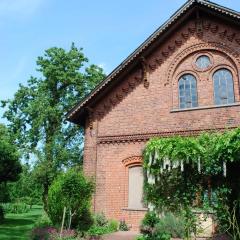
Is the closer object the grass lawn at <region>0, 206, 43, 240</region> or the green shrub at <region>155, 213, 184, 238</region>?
the green shrub at <region>155, 213, 184, 238</region>

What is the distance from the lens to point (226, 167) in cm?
1168

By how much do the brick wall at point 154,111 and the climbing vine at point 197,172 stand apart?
2391 millimetres

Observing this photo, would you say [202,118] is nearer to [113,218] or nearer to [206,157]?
[206,157]

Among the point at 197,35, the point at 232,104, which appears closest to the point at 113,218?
the point at 232,104

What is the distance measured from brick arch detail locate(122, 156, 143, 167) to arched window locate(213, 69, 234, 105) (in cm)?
445

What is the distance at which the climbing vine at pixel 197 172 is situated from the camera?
36.8ft

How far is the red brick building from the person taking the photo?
16.3 metres

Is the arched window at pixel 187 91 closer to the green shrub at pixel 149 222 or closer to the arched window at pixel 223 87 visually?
the arched window at pixel 223 87

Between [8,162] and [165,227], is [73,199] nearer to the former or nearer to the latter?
[165,227]

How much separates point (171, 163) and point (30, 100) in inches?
1019

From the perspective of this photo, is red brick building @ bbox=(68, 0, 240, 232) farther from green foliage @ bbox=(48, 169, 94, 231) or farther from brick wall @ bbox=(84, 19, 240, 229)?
green foliage @ bbox=(48, 169, 94, 231)

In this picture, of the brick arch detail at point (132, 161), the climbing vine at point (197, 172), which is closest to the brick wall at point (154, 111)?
the brick arch detail at point (132, 161)

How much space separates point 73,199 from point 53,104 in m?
21.4

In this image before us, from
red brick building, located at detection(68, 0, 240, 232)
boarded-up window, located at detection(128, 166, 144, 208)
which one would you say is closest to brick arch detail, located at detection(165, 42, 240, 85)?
red brick building, located at detection(68, 0, 240, 232)
